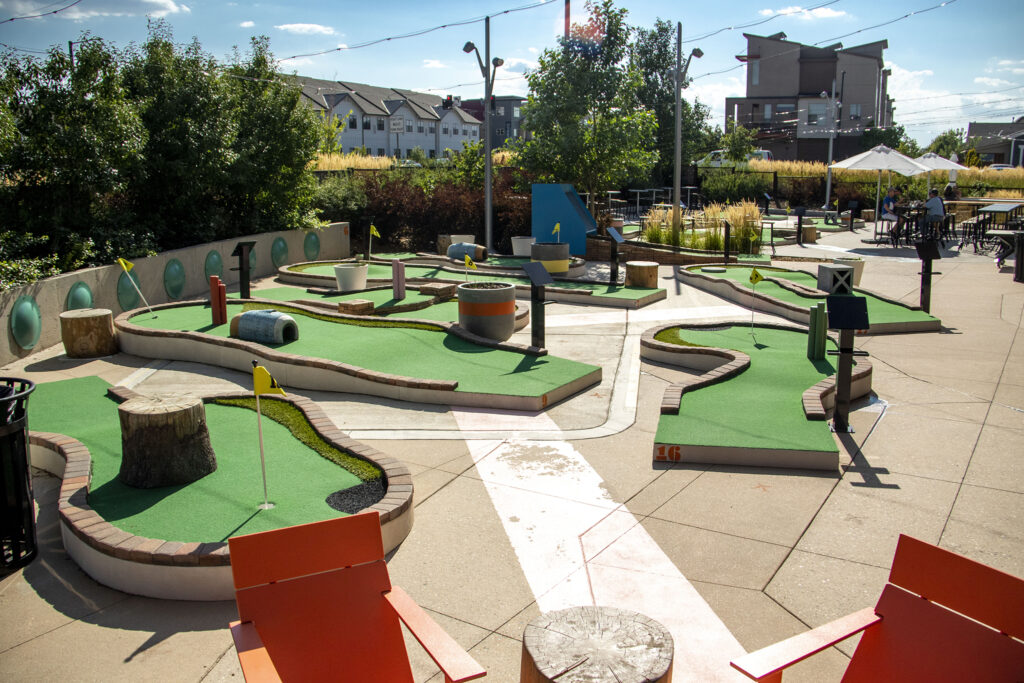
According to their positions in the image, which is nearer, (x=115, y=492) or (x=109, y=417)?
(x=115, y=492)

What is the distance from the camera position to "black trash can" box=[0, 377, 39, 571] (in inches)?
192

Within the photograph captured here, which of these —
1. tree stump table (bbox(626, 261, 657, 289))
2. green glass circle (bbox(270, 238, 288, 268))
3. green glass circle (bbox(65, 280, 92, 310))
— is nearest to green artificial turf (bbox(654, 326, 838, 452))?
tree stump table (bbox(626, 261, 657, 289))

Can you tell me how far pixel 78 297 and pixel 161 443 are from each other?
8336 mm

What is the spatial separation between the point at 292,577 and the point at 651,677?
165 centimetres

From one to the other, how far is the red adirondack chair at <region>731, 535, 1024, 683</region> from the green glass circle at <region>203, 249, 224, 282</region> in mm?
16155

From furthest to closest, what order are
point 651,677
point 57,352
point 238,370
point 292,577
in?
point 57,352, point 238,370, point 292,577, point 651,677

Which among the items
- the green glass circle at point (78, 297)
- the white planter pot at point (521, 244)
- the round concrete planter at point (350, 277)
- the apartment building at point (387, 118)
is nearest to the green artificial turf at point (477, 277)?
the round concrete planter at point (350, 277)

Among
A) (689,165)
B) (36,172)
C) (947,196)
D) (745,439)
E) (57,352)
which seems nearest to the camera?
(745,439)

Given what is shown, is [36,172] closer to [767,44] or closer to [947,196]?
[947,196]

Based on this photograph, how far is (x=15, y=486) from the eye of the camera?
4.93 metres

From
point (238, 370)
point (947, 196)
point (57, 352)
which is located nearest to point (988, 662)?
point (238, 370)

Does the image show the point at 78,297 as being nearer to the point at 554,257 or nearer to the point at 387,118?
the point at 554,257

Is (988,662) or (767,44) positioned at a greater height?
(767,44)

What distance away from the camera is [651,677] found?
2771 millimetres
